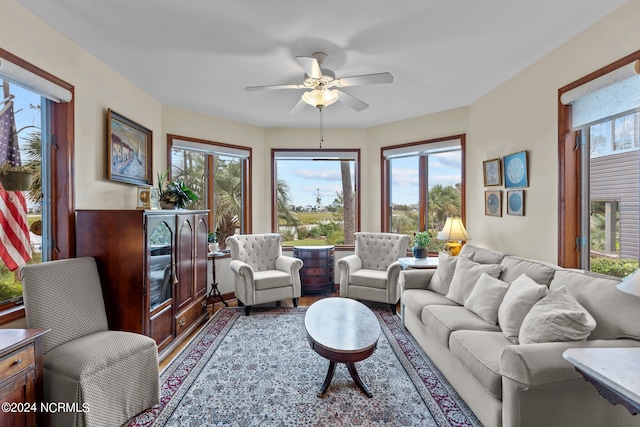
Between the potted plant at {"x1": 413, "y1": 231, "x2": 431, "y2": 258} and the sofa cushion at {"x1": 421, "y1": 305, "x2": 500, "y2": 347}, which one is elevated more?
the potted plant at {"x1": 413, "y1": 231, "x2": 431, "y2": 258}

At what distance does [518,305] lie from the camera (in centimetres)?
202

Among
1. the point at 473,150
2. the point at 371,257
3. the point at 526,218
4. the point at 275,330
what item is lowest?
the point at 275,330

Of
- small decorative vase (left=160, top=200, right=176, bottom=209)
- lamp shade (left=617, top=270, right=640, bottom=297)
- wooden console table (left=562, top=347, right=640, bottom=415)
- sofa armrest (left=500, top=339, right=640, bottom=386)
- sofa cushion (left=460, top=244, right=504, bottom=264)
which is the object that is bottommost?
sofa armrest (left=500, top=339, right=640, bottom=386)

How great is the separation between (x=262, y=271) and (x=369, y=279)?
1473 millimetres

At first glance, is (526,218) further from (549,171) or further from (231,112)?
(231,112)

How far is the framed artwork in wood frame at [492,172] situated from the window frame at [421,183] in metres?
0.48

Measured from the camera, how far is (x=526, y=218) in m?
3.04

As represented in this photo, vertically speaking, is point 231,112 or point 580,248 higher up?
point 231,112

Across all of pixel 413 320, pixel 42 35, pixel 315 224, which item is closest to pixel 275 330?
pixel 413 320

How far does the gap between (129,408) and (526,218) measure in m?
3.64

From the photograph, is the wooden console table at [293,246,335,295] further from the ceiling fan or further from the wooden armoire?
the ceiling fan

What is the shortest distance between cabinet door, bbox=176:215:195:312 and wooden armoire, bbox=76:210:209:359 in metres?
0.02

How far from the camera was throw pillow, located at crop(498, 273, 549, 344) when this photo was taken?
197cm

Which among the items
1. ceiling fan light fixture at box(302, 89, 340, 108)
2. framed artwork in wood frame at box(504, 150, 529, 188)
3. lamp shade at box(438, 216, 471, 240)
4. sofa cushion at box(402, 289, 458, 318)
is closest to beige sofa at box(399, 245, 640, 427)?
sofa cushion at box(402, 289, 458, 318)
